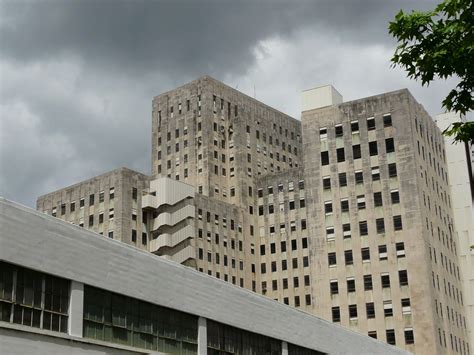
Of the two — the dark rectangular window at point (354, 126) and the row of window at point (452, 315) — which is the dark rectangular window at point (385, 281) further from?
the dark rectangular window at point (354, 126)

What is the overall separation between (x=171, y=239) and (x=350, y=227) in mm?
27564

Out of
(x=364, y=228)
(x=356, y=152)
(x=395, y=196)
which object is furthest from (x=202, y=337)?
(x=356, y=152)

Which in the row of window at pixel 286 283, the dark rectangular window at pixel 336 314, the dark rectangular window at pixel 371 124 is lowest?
the dark rectangular window at pixel 336 314

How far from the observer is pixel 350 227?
87250 mm

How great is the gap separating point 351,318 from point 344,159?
17040 millimetres

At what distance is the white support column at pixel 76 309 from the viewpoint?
29.5 metres

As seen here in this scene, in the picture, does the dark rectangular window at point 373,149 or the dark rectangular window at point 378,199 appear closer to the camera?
the dark rectangular window at point 378,199

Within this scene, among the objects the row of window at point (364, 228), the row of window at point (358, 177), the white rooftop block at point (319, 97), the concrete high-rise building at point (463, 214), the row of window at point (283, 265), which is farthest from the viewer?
the row of window at point (283, 265)

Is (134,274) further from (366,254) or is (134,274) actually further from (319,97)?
(319,97)

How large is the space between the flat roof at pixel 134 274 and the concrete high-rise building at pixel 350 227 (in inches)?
1490

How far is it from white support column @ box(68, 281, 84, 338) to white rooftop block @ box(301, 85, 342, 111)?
68.1m

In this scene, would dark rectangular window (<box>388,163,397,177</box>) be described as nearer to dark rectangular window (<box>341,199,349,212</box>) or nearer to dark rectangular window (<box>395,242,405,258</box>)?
dark rectangular window (<box>341,199,349,212</box>)

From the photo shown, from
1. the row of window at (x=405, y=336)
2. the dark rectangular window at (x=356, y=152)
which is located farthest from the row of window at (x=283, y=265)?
the row of window at (x=405, y=336)

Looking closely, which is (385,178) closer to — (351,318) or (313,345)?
(351,318)
